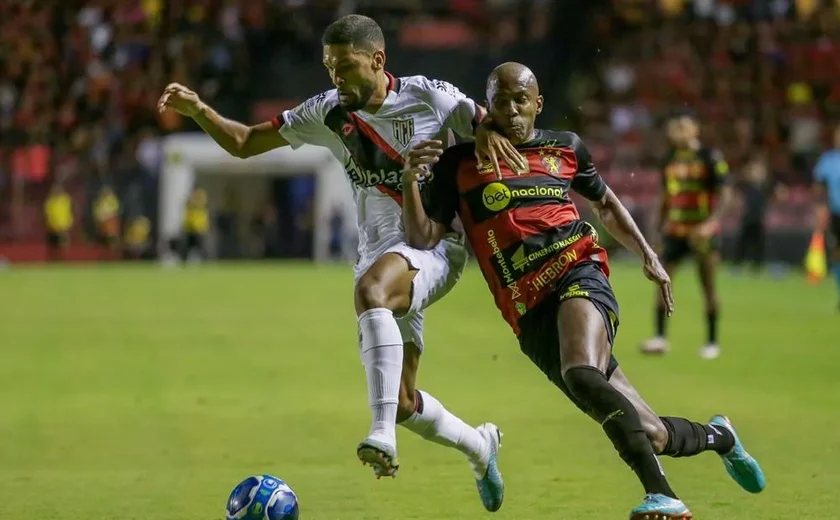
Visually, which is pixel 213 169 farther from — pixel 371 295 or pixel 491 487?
pixel 371 295

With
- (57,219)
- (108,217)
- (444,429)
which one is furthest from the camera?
(108,217)

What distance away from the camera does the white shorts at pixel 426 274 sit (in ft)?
20.8

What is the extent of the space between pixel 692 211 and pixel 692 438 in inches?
331

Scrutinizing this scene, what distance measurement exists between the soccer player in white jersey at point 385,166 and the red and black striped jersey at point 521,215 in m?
0.12

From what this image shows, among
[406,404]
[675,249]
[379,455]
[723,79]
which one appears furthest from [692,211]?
[723,79]

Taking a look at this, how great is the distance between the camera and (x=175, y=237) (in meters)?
33.8

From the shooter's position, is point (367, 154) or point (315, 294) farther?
point (315, 294)

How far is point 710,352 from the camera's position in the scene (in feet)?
46.6

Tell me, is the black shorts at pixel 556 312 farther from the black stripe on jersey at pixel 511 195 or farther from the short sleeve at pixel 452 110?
the short sleeve at pixel 452 110

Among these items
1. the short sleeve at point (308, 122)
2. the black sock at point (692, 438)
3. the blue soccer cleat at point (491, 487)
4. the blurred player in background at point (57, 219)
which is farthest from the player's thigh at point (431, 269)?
the blurred player in background at point (57, 219)

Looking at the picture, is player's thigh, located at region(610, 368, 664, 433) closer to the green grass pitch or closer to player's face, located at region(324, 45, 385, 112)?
the green grass pitch

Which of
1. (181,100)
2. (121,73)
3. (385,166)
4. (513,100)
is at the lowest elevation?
(121,73)

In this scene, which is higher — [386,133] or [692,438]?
[386,133]

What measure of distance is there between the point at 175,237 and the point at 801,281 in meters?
14.9
